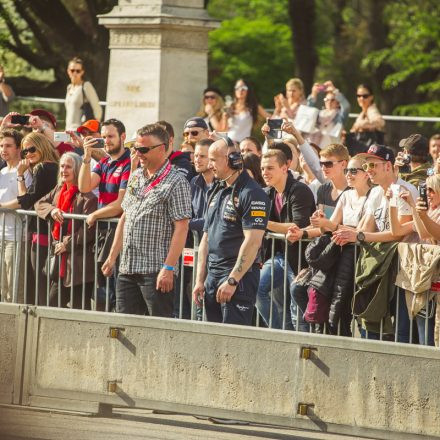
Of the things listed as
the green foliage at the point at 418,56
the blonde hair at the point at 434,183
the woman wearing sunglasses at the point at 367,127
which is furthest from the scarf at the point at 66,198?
the green foliage at the point at 418,56

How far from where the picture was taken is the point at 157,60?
52.3 feet

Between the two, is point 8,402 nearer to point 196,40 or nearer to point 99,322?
point 99,322

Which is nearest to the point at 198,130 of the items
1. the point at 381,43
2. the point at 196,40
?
the point at 196,40

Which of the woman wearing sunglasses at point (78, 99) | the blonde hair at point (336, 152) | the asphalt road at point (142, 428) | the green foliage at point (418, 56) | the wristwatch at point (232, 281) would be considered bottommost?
the asphalt road at point (142, 428)

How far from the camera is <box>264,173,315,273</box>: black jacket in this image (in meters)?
10.8

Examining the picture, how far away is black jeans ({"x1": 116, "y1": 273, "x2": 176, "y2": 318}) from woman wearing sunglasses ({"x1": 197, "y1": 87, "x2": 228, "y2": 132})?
5.38 metres

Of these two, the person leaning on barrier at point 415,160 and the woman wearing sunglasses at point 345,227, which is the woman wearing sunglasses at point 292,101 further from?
the woman wearing sunglasses at point 345,227

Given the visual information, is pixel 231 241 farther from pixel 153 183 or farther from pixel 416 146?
pixel 416 146

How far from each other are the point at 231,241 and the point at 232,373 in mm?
1250

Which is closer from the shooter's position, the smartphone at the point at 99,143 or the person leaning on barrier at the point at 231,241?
the person leaning on barrier at the point at 231,241

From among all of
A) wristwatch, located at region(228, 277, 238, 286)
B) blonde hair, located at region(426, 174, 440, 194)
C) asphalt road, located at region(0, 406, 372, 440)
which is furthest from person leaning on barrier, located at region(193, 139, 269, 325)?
blonde hair, located at region(426, 174, 440, 194)

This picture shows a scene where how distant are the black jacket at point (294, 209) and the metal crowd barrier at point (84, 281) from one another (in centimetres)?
7

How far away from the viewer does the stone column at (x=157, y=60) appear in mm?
15883

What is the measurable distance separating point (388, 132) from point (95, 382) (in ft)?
33.9
